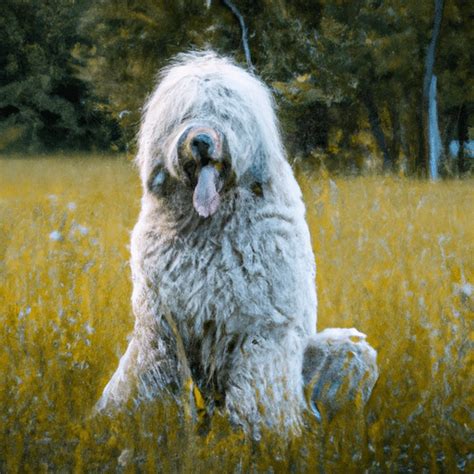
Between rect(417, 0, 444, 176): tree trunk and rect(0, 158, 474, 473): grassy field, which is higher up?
rect(417, 0, 444, 176): tree trunk

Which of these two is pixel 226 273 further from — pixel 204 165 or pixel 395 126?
pixel 395 126

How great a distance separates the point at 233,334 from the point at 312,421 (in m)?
0.51

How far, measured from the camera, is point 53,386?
339 centimetres

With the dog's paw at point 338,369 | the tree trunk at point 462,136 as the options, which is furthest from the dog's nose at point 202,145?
the tree trunk at point 462,136

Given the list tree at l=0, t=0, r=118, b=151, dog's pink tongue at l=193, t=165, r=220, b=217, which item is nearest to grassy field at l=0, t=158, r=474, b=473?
dog's pink tongue at l=193, t=165, r=220, b=217

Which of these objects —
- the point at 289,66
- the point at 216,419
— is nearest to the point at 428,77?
the point at 289,66

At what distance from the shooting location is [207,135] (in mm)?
3062

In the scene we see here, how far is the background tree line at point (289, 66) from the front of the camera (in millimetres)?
11367

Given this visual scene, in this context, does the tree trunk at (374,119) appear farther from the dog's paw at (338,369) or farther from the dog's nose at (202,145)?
the dog's nose at (202,145)

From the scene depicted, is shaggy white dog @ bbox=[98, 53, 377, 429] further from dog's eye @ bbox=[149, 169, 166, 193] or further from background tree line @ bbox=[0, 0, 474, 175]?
background tree line @ bbox=[0, 0, 474, 175]

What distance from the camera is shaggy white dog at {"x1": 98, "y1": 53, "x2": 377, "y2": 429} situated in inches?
127

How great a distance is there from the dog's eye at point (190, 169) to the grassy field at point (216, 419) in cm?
93

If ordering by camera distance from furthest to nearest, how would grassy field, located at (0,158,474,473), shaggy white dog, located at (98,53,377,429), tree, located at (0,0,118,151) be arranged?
tree, located at (0,0,118,151), shaggy white dog, located at (98,53,377,429), grassy field, located at (0,158,474,473)

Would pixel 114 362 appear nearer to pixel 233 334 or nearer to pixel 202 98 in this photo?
pixel 233 334
